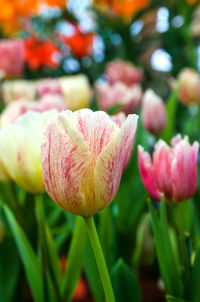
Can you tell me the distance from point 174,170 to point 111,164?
4.3 inches

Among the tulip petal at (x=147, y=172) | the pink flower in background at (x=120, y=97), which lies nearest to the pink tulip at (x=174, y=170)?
the tulip petal at (x=147, y=172)

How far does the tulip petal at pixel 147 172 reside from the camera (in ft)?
1.31

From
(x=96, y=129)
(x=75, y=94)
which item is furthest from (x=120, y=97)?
(x=96, y=129)

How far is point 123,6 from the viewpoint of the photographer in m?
1.88

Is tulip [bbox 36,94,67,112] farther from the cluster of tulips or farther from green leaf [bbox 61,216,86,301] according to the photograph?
green leaf [bbox 61,216,86,301]

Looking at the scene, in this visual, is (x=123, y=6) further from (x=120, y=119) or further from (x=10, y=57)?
(x=120, y=119)

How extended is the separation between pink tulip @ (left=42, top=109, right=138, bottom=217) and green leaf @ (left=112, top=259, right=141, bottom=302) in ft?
0.53

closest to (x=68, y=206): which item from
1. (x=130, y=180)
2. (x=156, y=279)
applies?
(x=130, y=180)

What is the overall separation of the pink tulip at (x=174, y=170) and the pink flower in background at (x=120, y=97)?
37 cm

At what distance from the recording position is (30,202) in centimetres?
61

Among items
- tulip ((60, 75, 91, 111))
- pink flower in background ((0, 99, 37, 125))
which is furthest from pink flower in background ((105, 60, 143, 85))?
pink flower in background ((0, 99, 37, 125))

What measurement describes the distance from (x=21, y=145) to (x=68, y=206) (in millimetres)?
133

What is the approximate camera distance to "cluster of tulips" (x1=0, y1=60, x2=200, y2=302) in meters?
0.30

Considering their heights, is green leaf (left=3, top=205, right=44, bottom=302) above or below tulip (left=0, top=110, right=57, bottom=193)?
below
